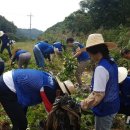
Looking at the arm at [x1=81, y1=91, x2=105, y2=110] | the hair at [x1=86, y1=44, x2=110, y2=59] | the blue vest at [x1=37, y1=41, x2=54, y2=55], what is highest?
the hair at [x1=86, y1=44, x2=110, y2=59]

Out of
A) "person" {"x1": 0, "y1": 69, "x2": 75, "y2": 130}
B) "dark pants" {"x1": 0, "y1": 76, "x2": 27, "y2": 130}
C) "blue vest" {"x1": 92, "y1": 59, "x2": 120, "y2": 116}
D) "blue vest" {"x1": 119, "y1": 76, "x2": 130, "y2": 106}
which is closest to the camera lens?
"blue vest" {"x1": 92, "y1": 59, "x2": 120, "y2": 116}

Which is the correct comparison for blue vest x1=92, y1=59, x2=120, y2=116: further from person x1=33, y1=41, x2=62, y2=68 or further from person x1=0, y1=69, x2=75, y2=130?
Result: person x1=33, y1=41, x2=62, y2=68

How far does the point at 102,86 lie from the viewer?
4.20m

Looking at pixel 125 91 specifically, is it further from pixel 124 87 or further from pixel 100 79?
pixel 100 79

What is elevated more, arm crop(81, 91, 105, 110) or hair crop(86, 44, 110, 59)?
hair crop(86, 44, 110, 59)

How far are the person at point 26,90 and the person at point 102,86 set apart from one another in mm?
576

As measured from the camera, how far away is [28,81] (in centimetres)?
488

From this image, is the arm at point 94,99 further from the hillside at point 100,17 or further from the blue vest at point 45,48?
the hillside at point 100,17

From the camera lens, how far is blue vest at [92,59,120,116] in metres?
4.29

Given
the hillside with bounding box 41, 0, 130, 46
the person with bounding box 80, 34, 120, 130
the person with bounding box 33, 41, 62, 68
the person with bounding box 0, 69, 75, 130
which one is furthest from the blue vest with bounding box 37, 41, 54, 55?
the hillside with bounding box 41, 0, 130, 46

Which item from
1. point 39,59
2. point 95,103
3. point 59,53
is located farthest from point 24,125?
point 59,53

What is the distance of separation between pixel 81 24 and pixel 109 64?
2942 cm

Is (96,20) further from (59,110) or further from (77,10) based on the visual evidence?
(59,110)

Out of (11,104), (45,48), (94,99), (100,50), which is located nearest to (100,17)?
(45,48)
